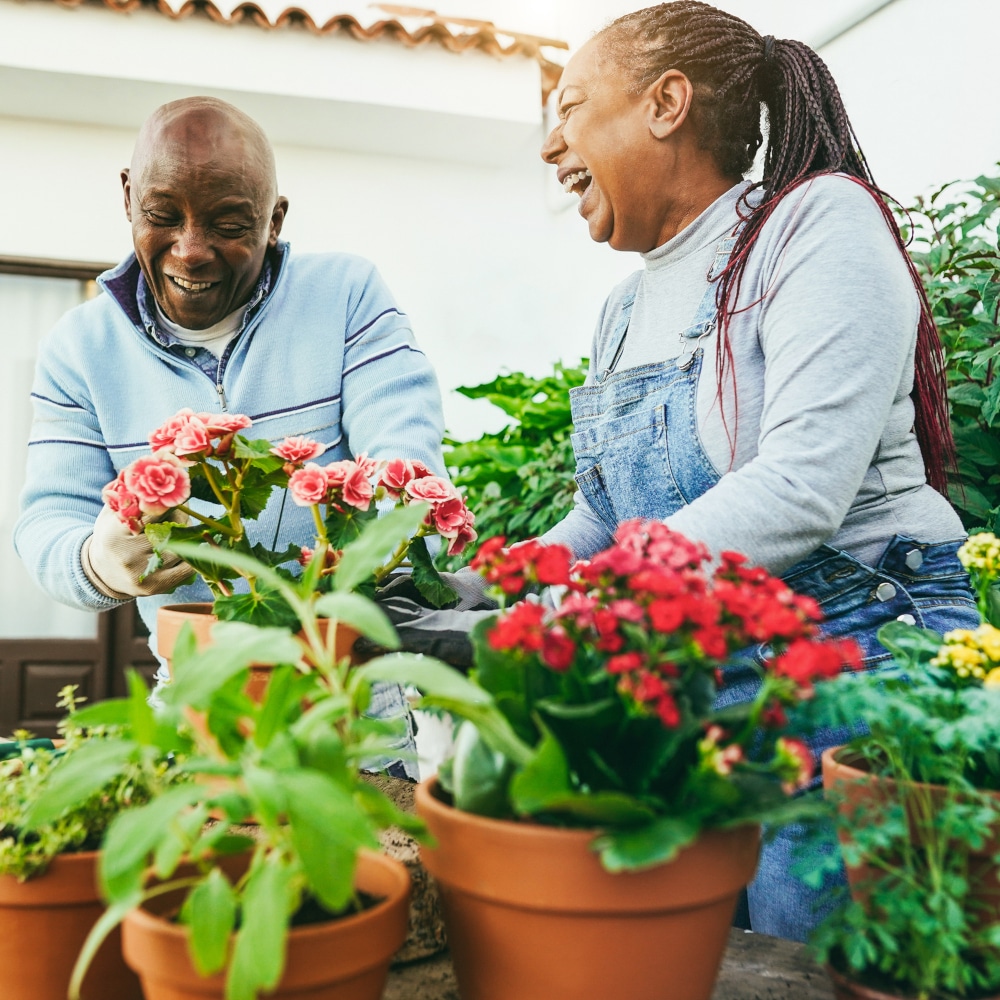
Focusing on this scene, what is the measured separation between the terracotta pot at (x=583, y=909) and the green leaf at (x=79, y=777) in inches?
8.3

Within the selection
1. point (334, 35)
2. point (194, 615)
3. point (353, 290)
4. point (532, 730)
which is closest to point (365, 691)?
point (532, 730)

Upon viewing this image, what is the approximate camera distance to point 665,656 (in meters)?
0.56

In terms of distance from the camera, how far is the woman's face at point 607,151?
1235mm

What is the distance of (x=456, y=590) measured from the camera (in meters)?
1.20

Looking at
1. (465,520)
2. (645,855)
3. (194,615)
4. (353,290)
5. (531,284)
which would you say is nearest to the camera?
(645,855)

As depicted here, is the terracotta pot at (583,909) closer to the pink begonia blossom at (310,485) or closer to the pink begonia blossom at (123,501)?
the pink begonia blossom at (310,485)

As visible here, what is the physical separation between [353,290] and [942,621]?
43.7 inches

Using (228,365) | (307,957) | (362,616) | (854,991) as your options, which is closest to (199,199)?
(228,365)

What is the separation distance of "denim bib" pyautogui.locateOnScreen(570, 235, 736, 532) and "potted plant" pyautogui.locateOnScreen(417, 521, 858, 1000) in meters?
0.55

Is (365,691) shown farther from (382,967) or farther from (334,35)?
(334,35)

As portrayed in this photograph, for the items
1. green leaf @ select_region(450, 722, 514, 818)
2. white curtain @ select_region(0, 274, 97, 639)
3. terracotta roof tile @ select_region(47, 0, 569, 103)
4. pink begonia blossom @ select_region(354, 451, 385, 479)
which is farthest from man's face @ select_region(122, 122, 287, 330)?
white curtain @ select_region(0, 274, 97, 639)

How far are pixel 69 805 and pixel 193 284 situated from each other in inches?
40.9

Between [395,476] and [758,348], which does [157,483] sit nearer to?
[395,476]

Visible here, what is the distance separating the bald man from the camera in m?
1.46
